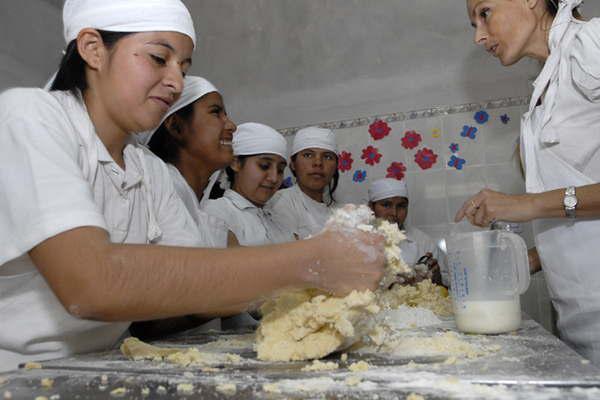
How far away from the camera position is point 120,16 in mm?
1267

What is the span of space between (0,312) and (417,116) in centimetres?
345

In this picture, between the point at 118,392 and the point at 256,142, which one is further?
the point at 256,142

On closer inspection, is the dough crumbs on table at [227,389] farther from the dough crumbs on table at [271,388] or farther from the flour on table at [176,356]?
the flour on table at [176,356]

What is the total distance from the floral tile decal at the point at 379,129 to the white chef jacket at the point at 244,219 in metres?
1.43

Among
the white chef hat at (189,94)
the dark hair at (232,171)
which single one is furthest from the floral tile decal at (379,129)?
the white chef hat at (189,94)

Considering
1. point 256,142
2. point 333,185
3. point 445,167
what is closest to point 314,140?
point 333,185

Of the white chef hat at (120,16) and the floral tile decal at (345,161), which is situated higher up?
the floral tile decal at (345,161)

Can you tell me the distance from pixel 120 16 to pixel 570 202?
4.35ft

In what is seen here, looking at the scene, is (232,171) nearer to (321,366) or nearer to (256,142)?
(256,142)

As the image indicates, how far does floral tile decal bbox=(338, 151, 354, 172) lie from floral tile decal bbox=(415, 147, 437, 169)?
1.74 feet

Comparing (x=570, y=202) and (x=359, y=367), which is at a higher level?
(x=570, y=202)

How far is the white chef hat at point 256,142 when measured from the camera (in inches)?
124

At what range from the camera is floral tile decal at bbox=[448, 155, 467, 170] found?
12.9 ft

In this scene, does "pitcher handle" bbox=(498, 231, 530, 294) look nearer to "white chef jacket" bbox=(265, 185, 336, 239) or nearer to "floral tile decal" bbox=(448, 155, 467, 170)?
"white chef jacket" bbox=(265, 185, 336, 239)
